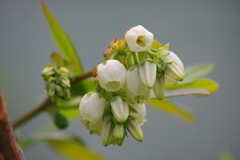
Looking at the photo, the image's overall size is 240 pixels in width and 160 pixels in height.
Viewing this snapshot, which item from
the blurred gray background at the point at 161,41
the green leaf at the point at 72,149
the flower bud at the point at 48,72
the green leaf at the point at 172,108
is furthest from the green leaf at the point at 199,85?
the blurred gray background at the point at 161,41

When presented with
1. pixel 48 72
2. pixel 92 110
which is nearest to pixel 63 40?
pixel 48 72

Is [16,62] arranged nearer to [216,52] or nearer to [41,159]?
[41,159]

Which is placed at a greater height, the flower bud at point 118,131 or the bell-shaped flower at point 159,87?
the bell-shaped flower at point 159,87

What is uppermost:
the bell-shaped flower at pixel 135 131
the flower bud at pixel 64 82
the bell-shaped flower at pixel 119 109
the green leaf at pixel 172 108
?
the flower bud at pixel 64 82

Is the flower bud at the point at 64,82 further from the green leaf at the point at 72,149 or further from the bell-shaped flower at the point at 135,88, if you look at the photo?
the green leaf at the point at 72,149

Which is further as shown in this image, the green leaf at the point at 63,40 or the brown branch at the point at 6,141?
the green leaf at the point at 63,40

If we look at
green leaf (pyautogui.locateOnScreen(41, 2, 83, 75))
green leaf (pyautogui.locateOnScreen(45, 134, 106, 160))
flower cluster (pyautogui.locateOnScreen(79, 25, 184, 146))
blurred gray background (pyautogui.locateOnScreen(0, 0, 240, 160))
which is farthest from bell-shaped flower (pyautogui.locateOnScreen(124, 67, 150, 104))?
blurred gray background (pyautogui.locateOnScreen(0, 0, 240, 160))

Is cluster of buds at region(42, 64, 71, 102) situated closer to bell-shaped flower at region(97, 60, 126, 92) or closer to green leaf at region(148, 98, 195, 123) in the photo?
bell-shaped flower at region(97, 60, 126, 92)

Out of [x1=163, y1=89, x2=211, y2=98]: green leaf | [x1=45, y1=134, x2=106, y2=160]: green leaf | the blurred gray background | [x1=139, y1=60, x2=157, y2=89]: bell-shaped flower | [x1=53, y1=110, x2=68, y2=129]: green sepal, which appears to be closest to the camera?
[x1=139, y1=60, x2=157, y2=89]: bell-shaped flower
